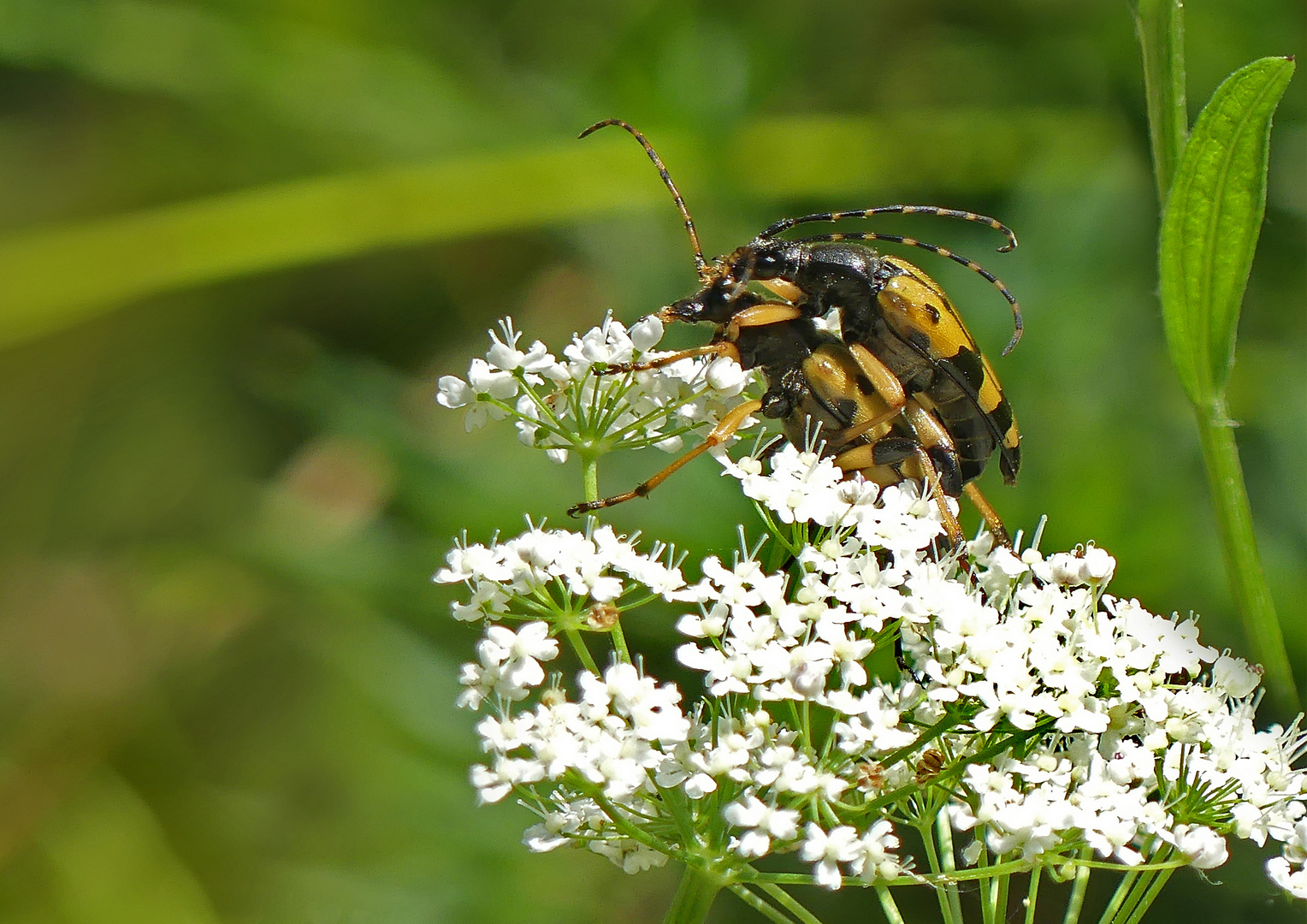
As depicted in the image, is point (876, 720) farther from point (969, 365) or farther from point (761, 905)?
point (969, 365)

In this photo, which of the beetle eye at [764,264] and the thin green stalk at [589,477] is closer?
the thin green stalk at [589,477]

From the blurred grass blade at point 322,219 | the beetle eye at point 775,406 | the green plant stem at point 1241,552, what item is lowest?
the green plant stem at point 1241,552

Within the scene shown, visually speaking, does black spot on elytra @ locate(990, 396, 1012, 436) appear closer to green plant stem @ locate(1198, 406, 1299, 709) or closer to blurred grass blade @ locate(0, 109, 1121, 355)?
green plant stem @ locate(1198, 406, 1299, 709)

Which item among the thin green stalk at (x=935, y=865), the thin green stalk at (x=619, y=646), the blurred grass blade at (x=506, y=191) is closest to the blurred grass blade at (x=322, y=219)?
the blurred grass blade at (x=506, y=191)

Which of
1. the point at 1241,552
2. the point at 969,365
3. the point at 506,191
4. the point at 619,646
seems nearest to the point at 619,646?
the point at 619,646

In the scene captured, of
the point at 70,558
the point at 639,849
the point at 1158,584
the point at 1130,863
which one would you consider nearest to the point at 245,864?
the point at 70,558

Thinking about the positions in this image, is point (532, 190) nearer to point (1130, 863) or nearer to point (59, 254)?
point (59, 254)

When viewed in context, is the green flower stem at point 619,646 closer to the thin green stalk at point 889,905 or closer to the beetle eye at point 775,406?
the thin green stalk at point 889,905

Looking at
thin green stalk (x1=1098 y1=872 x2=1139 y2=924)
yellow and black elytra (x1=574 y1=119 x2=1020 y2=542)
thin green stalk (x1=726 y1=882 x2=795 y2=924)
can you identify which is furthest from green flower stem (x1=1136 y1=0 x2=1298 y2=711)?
thin green stalk (x1=726 y1=882 x2=795 y2=924)
